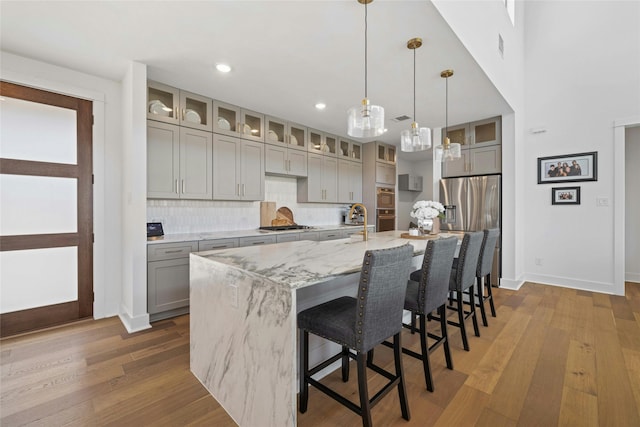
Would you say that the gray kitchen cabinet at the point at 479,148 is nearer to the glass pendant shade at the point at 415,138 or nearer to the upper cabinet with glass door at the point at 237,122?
the glass pendant shade at the point at 415,138

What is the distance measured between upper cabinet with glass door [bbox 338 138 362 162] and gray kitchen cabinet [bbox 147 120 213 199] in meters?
2.57

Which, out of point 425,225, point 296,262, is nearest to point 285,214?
point 425,225

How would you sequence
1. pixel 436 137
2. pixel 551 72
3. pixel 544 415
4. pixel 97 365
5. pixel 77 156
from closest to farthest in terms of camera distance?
pixel 544 415 → pixel 97 365 → pixel 77 156 → pixel 551 72 → pixel 436 137

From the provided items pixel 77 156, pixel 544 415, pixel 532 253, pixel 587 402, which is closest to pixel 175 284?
pixel 77 156

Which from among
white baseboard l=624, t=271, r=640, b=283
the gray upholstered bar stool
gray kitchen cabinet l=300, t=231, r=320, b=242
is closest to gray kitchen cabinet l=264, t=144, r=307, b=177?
gray kitchen cabinet l=300, t=231, r=320, b=242

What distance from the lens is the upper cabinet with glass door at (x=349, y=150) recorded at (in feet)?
17.6

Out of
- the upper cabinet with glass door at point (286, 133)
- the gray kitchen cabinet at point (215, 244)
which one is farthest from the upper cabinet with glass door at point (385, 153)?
the gray kitchen cabinet at point (215, 244)

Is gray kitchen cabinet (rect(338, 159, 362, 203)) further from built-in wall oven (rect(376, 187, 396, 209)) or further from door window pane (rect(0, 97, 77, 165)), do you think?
door window pane (rect(0, 97, 77, 165))

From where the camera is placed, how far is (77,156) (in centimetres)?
289

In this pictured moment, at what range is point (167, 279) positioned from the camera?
9.60 feet

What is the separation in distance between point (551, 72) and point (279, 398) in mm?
5678

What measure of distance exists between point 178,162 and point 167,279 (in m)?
1.32

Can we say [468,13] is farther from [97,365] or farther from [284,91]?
[97,365]

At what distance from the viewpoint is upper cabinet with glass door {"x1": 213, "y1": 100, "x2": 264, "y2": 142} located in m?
3.61
